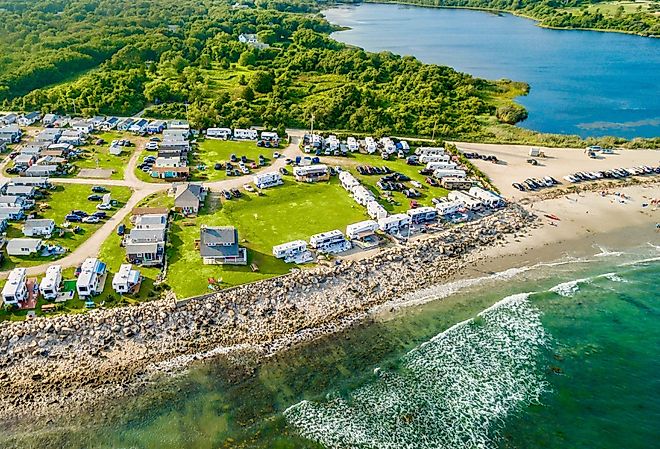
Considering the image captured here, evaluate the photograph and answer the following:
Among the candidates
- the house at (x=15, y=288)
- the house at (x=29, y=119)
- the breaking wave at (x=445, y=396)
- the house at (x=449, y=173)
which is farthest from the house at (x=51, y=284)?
the house at (x=29, y=119)

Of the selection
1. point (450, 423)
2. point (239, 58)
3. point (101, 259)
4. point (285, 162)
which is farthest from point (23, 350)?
point (239, 58)

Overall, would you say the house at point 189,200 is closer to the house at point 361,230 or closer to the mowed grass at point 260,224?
the mowed grass at point 260,224

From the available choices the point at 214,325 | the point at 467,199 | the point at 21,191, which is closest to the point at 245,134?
the point at 21,191

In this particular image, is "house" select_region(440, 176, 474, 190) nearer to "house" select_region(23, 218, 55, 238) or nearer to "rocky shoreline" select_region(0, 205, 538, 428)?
"rocky shoreline" select_region(0, 205, 538, 428)

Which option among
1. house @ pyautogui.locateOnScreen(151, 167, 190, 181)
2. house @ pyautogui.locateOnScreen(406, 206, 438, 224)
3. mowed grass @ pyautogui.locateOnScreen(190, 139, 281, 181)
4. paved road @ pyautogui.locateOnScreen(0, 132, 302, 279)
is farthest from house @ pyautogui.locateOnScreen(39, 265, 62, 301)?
house @ pyautogui.locateOnScreen(406, 206, 438, 224)

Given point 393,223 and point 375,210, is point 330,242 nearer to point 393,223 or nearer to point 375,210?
point 393,223

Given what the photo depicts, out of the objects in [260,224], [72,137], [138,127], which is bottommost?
[260,224]
